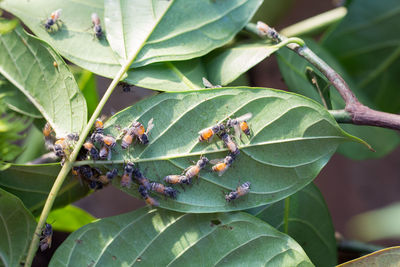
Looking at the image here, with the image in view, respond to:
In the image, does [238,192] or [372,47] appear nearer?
[238,192]

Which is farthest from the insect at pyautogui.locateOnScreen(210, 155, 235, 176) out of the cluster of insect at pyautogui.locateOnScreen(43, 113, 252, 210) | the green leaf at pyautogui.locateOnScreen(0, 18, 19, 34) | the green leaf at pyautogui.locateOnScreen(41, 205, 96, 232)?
the green leaf at pyautogui.locateOnScreen(41, 205, 96, 232)

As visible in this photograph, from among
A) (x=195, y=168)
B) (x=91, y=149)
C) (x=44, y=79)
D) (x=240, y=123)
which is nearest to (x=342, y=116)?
(x=240, y=123)

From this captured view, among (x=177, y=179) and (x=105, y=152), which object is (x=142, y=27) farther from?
(x=177, y=179)

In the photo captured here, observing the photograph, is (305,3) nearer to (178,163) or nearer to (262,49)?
(262,49)

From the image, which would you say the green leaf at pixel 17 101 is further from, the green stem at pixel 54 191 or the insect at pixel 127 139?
the insect at pixel 127 139

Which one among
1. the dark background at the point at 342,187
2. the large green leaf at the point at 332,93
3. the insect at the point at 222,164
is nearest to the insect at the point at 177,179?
the insect at the point at 222,164
